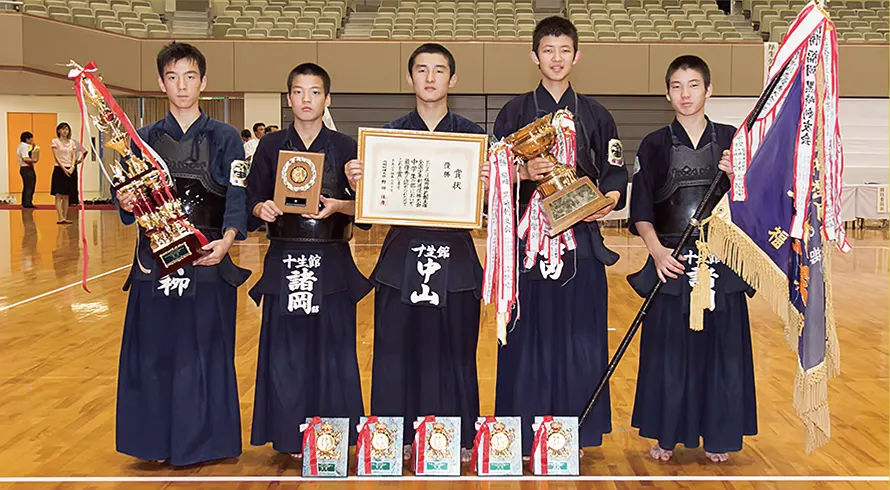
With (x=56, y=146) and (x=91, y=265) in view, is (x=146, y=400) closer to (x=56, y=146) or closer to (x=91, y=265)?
(x=91, y=265)

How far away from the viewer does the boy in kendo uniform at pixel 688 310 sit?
363 centimetres

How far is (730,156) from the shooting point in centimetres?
343

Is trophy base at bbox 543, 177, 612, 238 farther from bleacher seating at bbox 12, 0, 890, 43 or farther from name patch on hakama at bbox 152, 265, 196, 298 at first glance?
bleacher seating at bbox 12, 0, 890, 43

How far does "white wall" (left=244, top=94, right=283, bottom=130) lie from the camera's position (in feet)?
59.8

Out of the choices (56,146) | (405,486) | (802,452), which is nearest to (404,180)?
A: (405,486)

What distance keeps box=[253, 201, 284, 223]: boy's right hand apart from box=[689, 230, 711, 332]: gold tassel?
5.11 feet

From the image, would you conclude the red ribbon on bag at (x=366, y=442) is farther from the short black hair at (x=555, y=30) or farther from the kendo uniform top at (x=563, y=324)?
the short black hair at (x=555, y=30)

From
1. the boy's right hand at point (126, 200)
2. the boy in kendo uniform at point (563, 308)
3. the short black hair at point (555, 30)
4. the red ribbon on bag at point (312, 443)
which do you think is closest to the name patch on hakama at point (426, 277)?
the boy in kendo uniform at point (563, 308)

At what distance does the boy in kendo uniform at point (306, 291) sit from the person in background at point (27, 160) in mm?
15984

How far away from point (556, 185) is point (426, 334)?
79 centimetres

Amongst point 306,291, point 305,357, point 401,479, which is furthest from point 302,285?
point 401,479

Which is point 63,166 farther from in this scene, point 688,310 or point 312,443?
point 688,310

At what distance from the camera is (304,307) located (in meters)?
3.59

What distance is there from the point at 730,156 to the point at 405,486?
1.69 m
